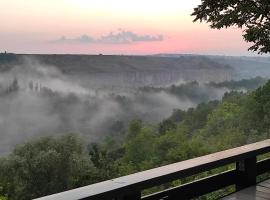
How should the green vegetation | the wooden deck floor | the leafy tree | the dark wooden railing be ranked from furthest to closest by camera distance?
the leafy tree → the green vegetation → the wooden deck floor → the dark wooden railing

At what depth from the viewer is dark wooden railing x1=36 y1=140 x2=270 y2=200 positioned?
2.63 m

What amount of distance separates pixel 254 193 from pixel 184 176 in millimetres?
1145

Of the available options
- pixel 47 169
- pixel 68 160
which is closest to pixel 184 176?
pixel 68 160

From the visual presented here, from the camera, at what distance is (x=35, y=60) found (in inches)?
7426

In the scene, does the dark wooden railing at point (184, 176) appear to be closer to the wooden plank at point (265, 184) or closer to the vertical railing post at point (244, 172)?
the vertical railing post at point (244, 172)

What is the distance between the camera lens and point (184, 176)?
3.23 metres

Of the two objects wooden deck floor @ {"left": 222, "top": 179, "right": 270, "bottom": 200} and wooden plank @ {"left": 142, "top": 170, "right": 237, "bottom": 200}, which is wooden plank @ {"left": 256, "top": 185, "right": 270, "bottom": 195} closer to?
wooden deck floor @ {"left": 222, "top": 179, "right": 270, "bottom": 200}

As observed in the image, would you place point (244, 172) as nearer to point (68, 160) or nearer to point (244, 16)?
point (244, 16)

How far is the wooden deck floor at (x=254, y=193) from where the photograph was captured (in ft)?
12.7

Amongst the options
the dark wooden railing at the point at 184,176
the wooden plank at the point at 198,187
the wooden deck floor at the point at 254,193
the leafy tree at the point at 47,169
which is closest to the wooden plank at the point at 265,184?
the wooden deck floor at the point at 254,193

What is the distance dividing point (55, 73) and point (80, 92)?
1456 centimetres

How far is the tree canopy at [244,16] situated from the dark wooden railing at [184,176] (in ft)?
5.34

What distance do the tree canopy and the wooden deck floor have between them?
2.07 m

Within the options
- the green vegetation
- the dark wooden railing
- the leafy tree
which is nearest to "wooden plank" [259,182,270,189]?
the dark wooden railing
